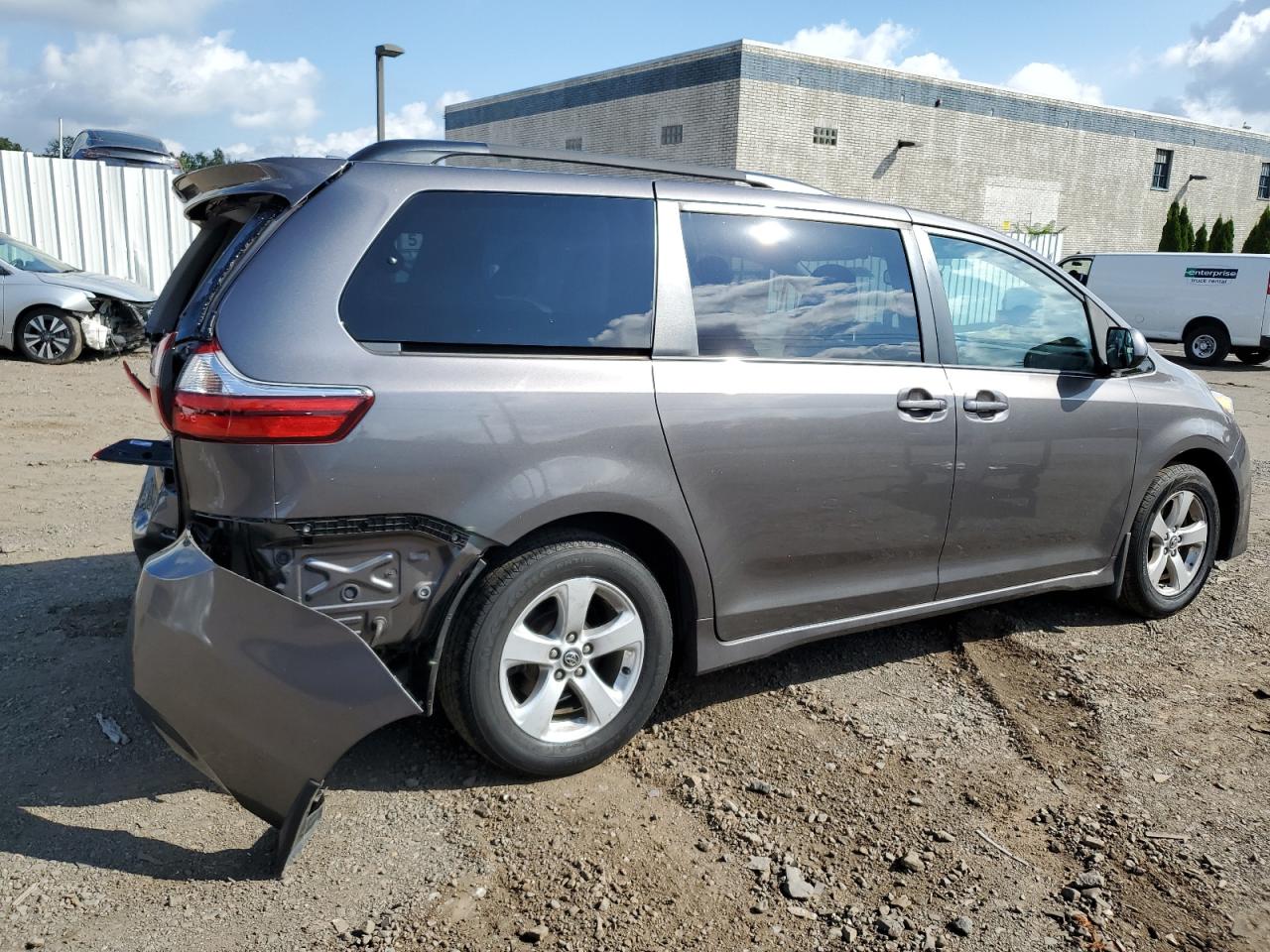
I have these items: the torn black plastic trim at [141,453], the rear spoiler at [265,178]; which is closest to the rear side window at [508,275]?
the rear spoiler at [265,178]

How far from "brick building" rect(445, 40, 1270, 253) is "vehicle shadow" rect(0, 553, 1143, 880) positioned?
28.2 metres

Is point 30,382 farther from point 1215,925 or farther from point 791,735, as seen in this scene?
point 1215,925

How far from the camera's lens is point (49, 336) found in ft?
39.5

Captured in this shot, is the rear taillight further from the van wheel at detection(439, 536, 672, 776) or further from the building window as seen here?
the building window

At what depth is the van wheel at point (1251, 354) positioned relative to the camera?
59.5 feet

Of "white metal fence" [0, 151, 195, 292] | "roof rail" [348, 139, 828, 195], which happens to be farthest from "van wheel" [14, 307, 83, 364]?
"roof rail" [348, 139, 828, 195]

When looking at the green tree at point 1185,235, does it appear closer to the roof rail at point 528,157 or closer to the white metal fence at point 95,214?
the white metal fence at point 95,214

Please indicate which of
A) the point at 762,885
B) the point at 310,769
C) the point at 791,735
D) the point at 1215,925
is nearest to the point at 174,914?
the point at 310,769

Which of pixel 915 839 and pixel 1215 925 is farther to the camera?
pixel 915 839

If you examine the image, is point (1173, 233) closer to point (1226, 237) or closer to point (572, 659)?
point (1226, 237)

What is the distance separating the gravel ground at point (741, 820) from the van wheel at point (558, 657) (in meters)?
0.18

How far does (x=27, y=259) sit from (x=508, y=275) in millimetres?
11934

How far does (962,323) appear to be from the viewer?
13.2 ft

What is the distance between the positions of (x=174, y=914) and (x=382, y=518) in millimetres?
1120
